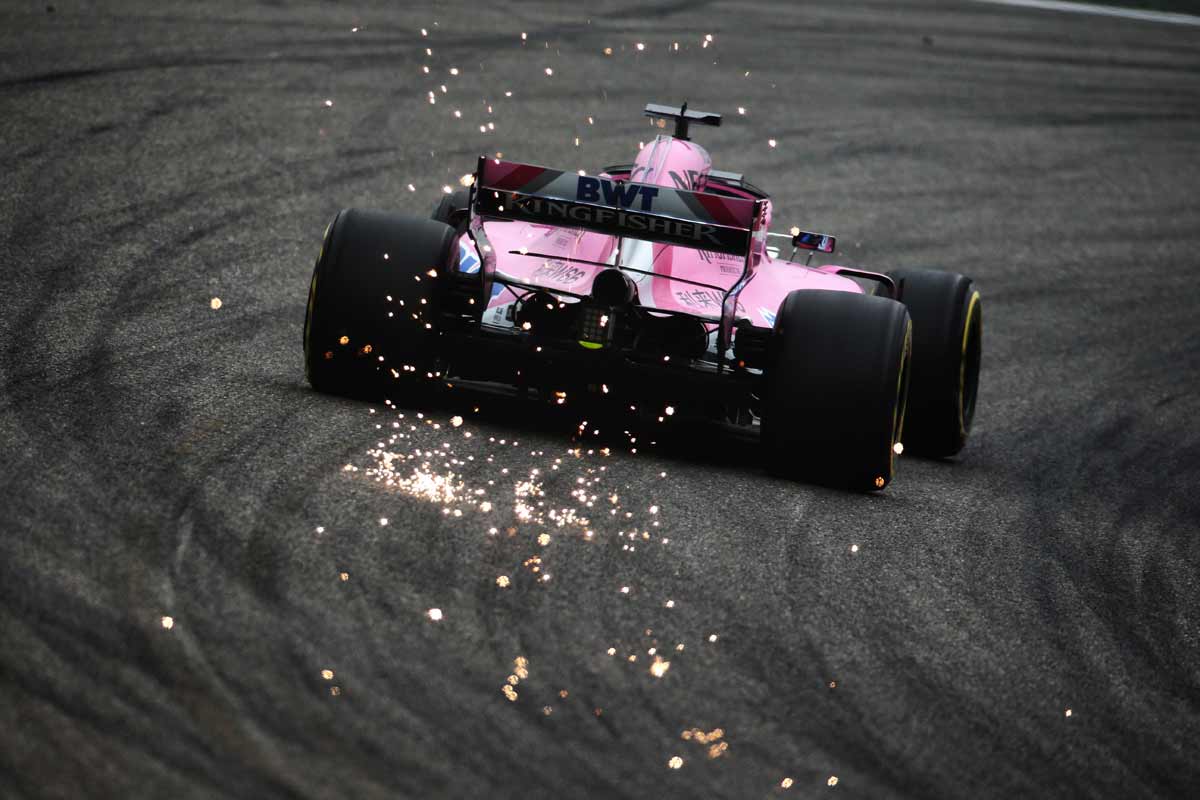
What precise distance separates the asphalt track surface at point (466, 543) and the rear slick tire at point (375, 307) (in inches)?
8.3

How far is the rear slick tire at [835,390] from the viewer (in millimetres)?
7191

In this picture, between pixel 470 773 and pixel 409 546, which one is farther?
pixel 409 546

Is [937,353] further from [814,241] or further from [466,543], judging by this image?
[466,543]

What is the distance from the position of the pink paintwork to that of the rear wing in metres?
0.16

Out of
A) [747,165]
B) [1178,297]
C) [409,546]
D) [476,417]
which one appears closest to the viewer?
[409,546]

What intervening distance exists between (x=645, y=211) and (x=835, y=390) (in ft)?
4.17

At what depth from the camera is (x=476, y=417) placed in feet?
25.7

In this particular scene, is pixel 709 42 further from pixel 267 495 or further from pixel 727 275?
pixel 267 495

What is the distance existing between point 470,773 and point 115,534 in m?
1.88

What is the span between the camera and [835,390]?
718 centimetres

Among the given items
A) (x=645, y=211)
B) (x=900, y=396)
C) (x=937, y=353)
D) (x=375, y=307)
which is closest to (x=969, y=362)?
(x=937, y=353)

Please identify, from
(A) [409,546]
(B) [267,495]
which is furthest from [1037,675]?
(B) [267,495]

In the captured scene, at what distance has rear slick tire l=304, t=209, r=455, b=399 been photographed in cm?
744

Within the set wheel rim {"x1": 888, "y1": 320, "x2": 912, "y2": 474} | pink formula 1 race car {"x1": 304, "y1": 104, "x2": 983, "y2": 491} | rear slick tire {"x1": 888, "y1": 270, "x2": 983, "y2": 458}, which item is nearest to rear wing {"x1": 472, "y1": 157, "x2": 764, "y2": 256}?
pink formula 1 race car {"x1": 304, "y1": 104, "x2": 983, "y2": 491}
